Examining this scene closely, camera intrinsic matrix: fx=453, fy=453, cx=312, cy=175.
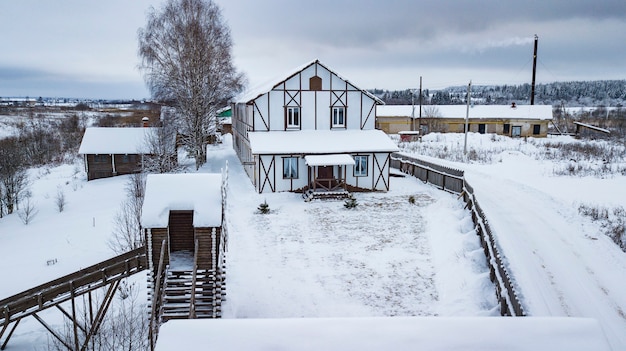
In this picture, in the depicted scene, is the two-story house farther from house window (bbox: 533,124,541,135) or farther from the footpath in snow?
house window (bbox: 533,124,541,135)

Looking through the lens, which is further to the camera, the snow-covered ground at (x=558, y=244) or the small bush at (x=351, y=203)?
the small bush at (x=351, y=203)

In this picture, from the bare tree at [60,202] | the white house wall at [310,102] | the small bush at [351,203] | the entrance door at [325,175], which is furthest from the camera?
the bare tree at [60,202]

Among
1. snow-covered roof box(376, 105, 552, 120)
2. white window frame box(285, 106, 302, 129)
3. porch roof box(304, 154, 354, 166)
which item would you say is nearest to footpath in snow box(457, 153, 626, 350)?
porch roof box(304, 154, 354, 166)

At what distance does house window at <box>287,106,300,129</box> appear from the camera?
26328mm

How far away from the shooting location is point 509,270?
1178cm

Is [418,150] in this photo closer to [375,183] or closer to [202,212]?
[375,183]

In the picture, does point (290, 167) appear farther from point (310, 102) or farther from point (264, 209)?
point (264, 209)

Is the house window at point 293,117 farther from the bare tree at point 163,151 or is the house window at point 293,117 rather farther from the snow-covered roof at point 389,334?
the snow-covered roof at point 389,334

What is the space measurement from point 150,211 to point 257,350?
8650 millimetres

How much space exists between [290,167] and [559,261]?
49.7ft

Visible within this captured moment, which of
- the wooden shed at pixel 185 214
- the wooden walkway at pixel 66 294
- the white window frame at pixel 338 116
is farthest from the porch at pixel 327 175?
the wooden walkway at pixel 66 294

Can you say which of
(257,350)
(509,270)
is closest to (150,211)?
(257,350)

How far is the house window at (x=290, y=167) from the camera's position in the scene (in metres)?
25.0

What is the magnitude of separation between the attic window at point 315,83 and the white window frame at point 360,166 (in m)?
4.58
